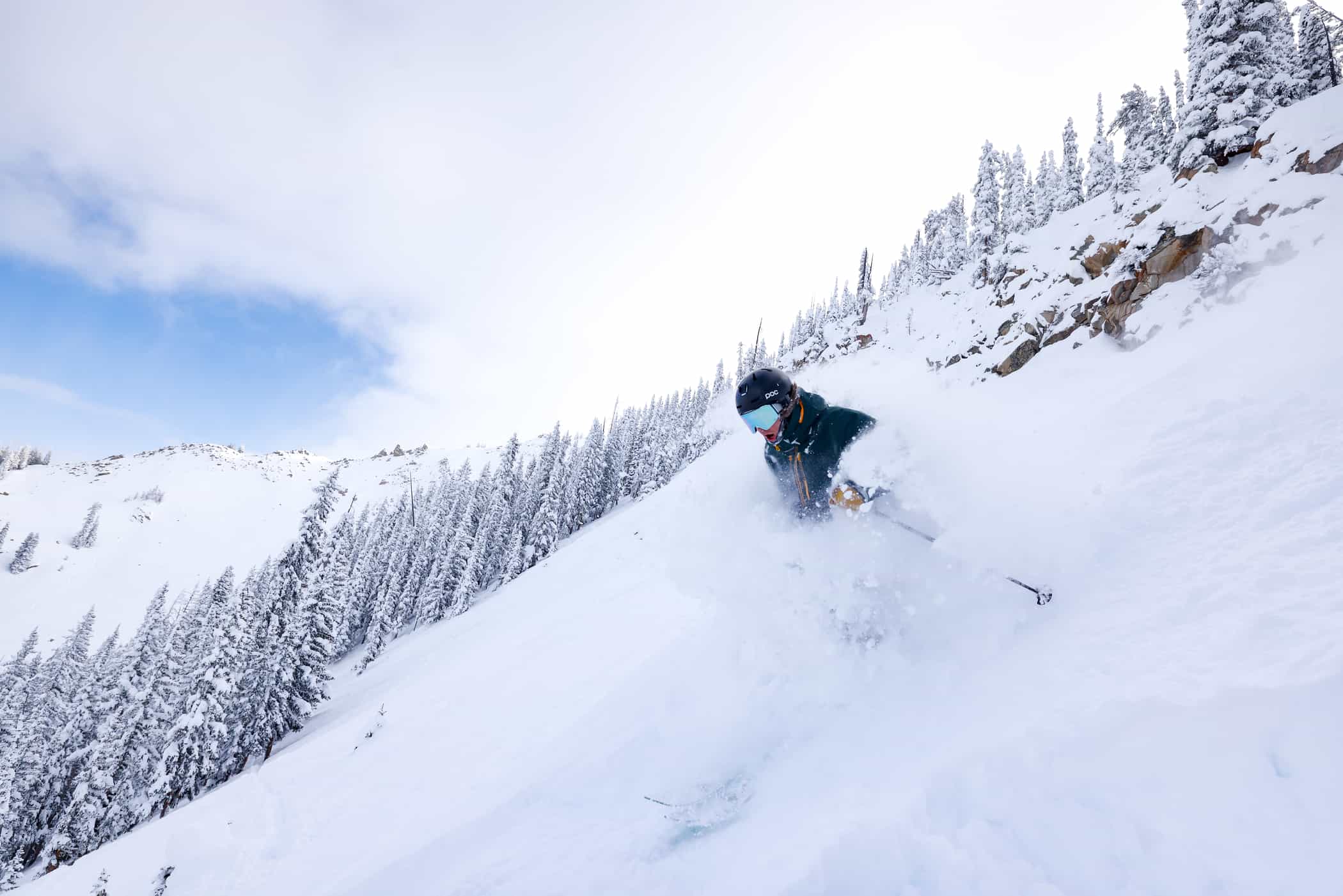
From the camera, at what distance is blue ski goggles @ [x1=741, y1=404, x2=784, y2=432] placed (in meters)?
5.85

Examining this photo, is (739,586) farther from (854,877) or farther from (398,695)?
(398,695)

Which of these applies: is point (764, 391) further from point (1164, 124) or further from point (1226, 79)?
point (1164, 124)

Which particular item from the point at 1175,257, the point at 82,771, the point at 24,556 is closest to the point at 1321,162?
the point at 1175,257

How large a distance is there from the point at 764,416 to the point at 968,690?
313cm

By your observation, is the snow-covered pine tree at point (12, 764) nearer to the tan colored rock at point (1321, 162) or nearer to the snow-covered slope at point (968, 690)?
the snow-covered slope at point (968, 690)

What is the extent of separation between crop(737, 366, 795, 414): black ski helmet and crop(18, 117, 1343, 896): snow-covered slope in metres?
1.05

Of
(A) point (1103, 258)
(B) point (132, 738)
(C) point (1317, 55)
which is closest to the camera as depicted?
(A) point (1103, 258)

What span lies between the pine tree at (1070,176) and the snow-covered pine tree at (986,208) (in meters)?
8.97

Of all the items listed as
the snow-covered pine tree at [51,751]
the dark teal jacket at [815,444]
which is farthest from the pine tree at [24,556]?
the dark teal jacket at [815,444]

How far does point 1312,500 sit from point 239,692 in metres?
35.8

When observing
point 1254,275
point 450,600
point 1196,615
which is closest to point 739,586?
point 1196,615

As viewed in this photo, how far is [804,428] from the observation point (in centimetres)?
595

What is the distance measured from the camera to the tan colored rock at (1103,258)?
16.4 metres

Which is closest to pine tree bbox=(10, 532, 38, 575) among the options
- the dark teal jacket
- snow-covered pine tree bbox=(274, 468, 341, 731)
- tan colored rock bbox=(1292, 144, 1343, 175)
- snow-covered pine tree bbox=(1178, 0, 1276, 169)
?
snow-covered pine tree bbox=(274, 468, 341, 731)
